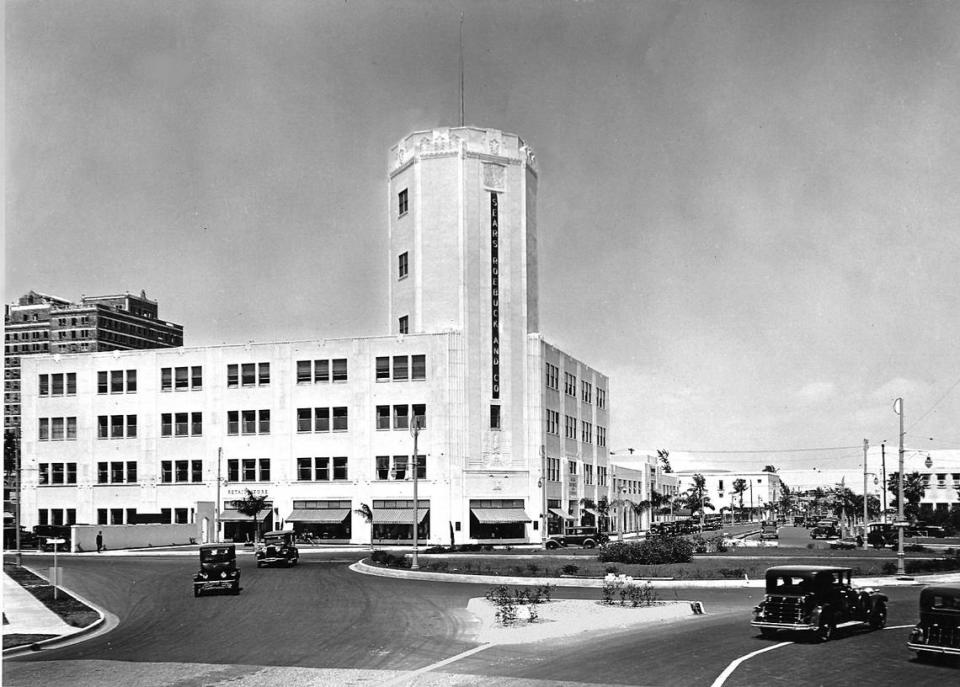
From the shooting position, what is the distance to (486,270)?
8906cm

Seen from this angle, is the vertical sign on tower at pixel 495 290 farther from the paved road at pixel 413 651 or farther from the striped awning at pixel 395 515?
the paved road at pixel 413 651

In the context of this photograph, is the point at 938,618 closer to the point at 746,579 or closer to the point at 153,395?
the point at 746,579

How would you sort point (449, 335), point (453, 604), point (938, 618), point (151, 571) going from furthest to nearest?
point (449, 335) → point (151, 571) → point (453, 604) → point (938, 618)

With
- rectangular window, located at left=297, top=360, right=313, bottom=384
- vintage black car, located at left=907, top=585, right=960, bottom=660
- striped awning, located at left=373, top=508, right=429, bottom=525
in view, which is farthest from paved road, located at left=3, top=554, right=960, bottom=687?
rectangular window, located at left=297, top=360, right=313, bottom=384

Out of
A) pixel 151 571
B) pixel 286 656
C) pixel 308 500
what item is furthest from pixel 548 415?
pixel 286 656

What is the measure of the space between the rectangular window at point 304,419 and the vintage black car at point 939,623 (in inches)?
2892

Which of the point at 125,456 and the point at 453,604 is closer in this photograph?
the point at 453,604

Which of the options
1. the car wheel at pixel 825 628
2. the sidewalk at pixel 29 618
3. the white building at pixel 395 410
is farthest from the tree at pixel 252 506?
the car wheel at pixel 825 628

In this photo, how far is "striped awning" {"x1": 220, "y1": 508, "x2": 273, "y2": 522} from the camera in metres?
87.4

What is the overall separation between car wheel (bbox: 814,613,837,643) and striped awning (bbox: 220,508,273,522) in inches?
2778

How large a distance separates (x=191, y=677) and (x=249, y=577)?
26.4 meters

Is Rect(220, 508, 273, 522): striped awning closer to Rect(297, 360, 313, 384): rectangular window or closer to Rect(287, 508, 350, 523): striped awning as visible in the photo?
Rect(287, 508, 350, 523): striped awning

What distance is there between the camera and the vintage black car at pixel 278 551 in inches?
2064

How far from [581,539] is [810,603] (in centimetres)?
5793
